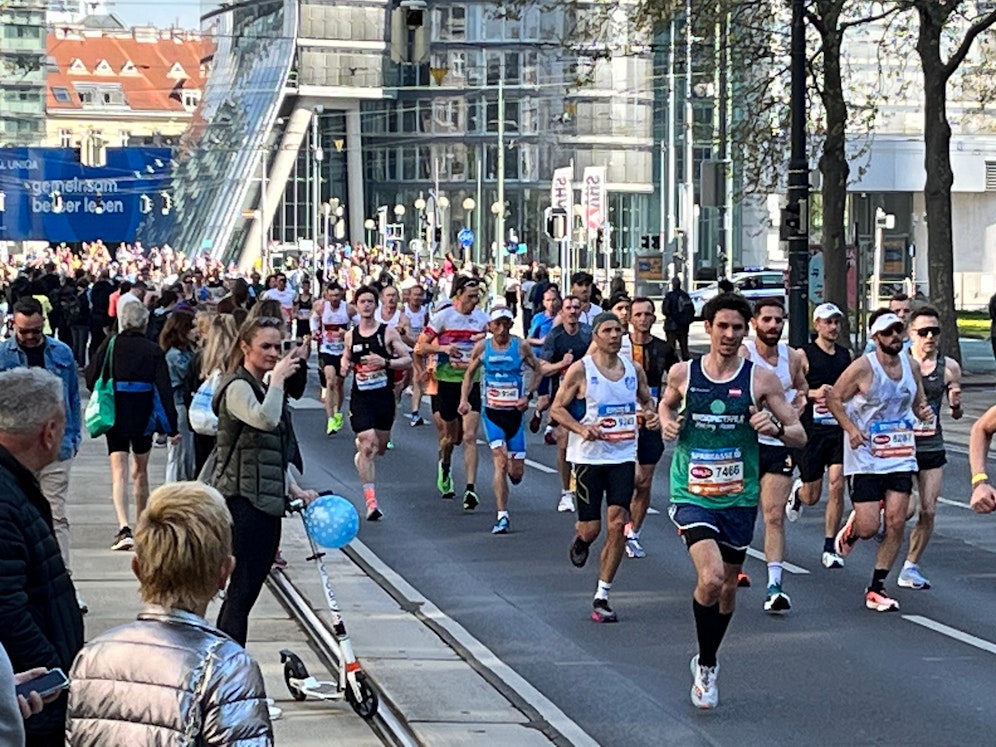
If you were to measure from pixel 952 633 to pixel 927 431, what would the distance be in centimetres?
211

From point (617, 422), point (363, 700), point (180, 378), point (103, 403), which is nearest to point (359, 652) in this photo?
point (363, 700)

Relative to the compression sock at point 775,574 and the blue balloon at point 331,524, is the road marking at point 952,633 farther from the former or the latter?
the blue balloon at point 331,524

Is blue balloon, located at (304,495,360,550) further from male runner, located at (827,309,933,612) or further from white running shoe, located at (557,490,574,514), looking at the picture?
white running shoe, located at (557,490,574,514)

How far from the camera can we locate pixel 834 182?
34969mm

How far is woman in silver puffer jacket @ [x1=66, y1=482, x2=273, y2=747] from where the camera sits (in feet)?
14.4

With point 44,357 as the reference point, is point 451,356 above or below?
below

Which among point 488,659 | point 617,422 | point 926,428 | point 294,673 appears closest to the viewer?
point 294,673

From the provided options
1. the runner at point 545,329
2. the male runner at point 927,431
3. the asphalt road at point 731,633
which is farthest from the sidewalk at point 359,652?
the runner at point 545,329

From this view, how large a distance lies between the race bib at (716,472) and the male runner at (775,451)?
2.40 meters

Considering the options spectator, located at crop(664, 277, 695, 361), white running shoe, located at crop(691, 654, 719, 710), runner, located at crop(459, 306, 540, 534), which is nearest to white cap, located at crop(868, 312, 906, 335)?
white running shoe, located at crop(691, 654, 719, 710)

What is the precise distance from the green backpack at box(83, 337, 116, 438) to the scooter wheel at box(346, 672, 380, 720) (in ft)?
19.2

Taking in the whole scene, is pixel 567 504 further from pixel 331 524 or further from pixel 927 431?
pixel 331 524

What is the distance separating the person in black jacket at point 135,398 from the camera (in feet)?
47.5

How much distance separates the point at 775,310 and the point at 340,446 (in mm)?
11626
